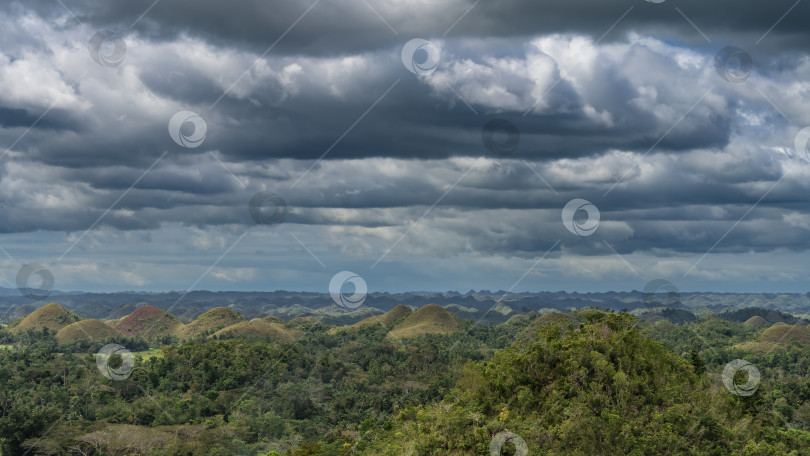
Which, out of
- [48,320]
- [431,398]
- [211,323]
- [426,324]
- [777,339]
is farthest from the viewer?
[211,323]

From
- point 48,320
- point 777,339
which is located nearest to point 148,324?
point 48,320

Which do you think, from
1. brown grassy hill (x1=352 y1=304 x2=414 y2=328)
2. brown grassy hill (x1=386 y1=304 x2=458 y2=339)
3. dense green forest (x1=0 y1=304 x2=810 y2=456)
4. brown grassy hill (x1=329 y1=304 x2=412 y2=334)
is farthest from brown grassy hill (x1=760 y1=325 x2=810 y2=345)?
brown grassy hill (x1=352 y1=304 x2=414 y2=328)

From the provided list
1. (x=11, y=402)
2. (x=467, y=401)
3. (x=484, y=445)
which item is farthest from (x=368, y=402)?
(x=484, y=445)

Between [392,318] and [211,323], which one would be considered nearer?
[211,323]

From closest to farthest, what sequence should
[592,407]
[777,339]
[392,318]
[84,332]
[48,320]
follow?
[592,407], [777,339], [84,332], [48,320], [392,318]

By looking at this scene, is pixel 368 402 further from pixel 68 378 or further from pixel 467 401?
pixel 467 401

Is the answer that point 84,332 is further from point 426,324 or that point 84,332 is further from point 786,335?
point 786,335

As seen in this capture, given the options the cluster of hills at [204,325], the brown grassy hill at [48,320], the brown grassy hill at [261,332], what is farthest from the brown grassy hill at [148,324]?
the brown grassy hill at [261,332]

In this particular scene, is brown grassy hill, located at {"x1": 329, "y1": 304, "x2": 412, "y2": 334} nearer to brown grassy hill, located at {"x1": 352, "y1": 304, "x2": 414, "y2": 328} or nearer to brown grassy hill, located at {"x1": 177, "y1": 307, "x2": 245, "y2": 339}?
brown grassy hill, located at {"x1": 352, "y1": 304, "x2": 414, "y2": 328}
